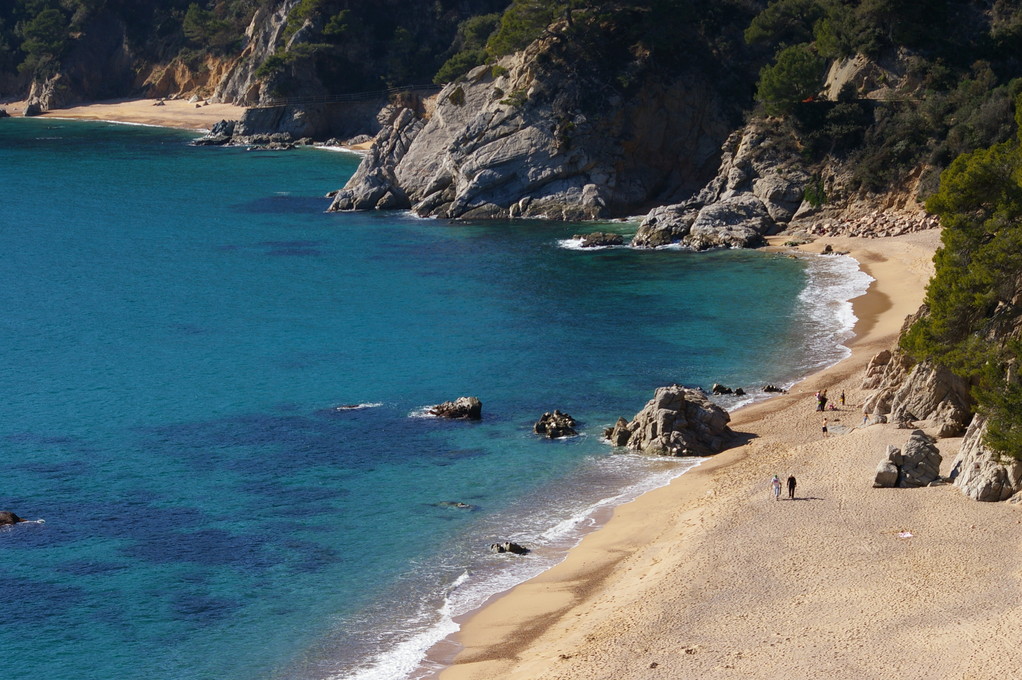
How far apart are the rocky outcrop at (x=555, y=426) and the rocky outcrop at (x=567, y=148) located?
2029 inches

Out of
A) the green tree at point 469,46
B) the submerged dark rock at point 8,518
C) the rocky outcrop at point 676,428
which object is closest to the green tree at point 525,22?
the green tree at point 469,46

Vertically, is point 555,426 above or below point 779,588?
above

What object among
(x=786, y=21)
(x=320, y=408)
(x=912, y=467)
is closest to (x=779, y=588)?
(x=912, y=467)

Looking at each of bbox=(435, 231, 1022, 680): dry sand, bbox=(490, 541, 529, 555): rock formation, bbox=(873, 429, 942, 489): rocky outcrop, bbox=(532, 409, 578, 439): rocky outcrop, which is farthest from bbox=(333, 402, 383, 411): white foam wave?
bbox=(873, 429, 942, 489): rocky outcrop

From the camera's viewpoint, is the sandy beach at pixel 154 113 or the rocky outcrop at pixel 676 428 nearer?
the rocky outcrop at pixel 676 428

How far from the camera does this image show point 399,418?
56562 mm

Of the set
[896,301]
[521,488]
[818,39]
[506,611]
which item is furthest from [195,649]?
[818,39]

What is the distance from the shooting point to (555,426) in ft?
177

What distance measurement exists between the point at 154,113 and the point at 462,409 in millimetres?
143644

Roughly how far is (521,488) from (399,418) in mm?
10163

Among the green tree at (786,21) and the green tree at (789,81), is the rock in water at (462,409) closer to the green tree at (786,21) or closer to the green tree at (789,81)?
the green tree at (789,81)

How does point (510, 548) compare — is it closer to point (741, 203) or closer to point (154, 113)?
point (741, 203)

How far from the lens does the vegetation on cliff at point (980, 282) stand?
45.0 metres

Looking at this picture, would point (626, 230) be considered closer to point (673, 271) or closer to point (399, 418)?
point (673, 271)
